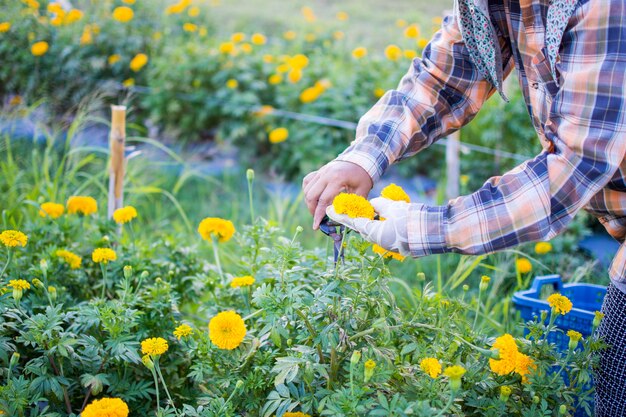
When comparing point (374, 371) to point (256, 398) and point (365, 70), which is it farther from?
point (365, 70)

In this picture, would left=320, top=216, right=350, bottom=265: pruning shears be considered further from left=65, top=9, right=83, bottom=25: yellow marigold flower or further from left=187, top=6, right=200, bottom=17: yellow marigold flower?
left=187, top=6, right=200, bottom=17: yellow marigold flower

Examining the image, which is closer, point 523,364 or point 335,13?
point 523,364

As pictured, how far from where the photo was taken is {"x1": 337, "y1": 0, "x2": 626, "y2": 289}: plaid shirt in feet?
4.00

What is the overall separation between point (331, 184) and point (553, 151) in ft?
1.63

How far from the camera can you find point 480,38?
1583mm

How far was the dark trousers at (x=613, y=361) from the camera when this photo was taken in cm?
153

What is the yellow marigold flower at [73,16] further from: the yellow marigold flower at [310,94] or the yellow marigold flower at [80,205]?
the yellow marigold flower at [80,205]

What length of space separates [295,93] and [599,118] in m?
3.25

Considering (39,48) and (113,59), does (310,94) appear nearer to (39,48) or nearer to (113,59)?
(113,59)

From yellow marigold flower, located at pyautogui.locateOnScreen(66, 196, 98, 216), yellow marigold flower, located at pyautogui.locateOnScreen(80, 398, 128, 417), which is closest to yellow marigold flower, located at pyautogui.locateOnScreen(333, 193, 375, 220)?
yellow marigold flower, located at pyautogui.locateOnScreen(80, 398, 128, 417)

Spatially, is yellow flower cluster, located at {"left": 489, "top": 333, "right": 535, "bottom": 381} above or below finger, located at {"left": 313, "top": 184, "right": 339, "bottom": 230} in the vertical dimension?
below

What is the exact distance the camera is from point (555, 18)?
1302mm

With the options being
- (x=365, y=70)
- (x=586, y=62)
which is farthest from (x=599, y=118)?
(x=365, y=70)

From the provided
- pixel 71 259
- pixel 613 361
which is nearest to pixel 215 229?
pixel 71 259
